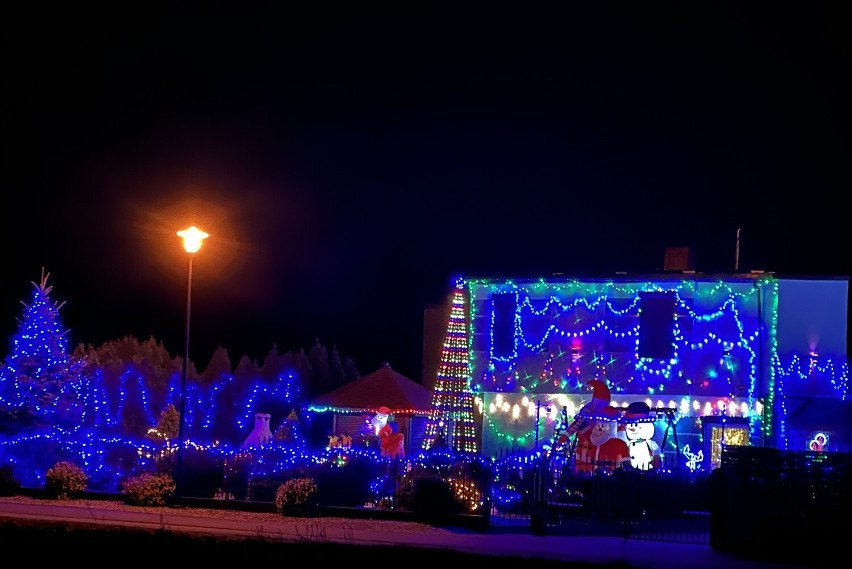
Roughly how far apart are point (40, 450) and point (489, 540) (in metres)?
13.0

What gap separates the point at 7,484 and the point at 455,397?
13.6 meters

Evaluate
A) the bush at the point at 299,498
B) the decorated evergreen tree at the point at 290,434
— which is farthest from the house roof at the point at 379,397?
the bush at the point at 299,498

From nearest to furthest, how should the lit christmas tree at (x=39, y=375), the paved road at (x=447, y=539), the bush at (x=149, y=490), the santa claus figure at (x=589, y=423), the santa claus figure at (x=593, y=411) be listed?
the paved road at (x=447, y=539)
the bush at (x=149, y=490)
the santa claus figure at (x=589, y=423)
the santa claus figure at (x=593, y=411)
the lit christmas tree at (x=39, y=375)

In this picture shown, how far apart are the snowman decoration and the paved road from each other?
7.40 meters

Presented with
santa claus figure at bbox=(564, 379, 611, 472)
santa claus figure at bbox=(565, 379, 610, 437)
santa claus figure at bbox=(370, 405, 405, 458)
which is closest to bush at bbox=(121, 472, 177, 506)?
santa claus figure at bbox=(370, 405, 405, 458)

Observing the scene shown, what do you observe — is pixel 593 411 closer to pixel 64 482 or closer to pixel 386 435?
pixel 386 435

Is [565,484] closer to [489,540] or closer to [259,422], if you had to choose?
[489,540]

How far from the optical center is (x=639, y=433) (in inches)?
1035

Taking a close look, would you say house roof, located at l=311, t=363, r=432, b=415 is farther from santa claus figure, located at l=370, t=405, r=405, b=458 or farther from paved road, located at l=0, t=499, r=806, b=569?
paved road, located at l=0, t=499, r=806, b=569

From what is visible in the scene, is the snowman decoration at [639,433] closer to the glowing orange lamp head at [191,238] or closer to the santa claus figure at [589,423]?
the santa claus figure at [589,423]

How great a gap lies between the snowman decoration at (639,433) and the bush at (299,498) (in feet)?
28.5

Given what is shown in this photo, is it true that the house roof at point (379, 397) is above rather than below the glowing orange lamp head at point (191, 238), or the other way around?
below

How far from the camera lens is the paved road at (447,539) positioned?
1576 cm

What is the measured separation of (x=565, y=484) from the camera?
20141mm
